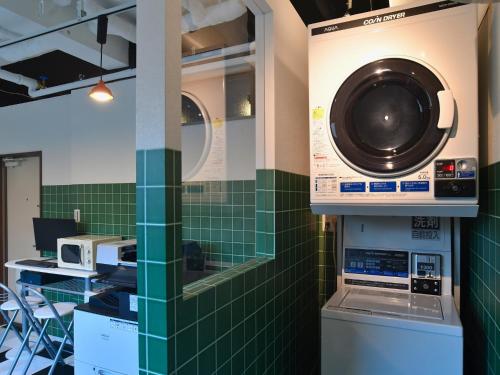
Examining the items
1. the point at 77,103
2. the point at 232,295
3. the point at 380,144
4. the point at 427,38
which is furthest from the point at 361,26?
the point at 77,103

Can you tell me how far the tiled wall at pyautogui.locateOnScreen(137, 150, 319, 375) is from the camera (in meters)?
0.89

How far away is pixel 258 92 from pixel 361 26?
0.53 meters

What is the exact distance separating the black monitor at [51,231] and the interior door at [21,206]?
1.98ft

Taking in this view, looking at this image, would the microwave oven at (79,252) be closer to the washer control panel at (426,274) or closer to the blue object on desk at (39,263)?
the blue object on desk at (39,263)

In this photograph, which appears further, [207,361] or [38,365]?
[38,365]

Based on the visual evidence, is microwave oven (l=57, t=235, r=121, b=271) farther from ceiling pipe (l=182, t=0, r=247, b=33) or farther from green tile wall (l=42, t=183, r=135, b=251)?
ceiling pipe (l=182, t=0, r=247, b=33)

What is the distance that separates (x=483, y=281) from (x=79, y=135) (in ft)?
11.5

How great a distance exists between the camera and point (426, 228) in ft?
5.22

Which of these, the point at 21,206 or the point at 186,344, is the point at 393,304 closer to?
the point at 186,344

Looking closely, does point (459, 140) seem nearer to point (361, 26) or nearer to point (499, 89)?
point (499, 89)

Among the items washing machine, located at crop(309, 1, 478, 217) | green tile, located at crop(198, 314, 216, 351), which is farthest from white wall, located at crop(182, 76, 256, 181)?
green tile, located at crop(198, 314, 216, 351)

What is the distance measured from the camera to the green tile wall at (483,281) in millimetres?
1132

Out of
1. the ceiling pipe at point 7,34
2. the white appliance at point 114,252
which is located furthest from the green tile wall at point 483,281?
the ceiling pipe at point 7,34

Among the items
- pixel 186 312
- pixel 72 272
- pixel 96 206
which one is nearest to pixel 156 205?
pixel 186 312
